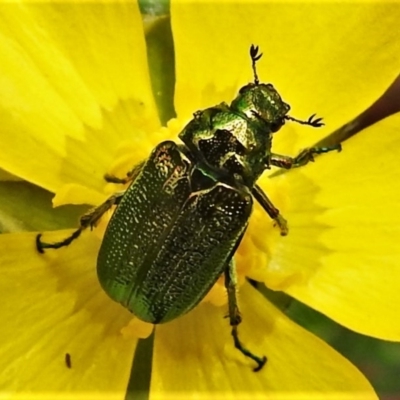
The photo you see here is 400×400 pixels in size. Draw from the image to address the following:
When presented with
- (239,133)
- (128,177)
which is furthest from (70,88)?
(239,133)

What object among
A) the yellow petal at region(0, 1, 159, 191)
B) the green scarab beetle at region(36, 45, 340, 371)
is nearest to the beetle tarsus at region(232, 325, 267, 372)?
the green scarab beetle at region(36, 45, 340, 371)

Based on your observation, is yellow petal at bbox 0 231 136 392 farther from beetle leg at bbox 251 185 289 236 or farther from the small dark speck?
beetle leg at bbox 251 185 289 236

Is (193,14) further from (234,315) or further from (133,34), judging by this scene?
(234,315)

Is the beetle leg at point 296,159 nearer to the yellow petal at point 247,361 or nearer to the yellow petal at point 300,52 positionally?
the yellow petal at point 300,52

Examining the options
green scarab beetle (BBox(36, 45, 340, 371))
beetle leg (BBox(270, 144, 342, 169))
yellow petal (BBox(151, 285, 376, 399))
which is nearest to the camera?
green scarab beetle (BBox(36, 45, 340, 371))

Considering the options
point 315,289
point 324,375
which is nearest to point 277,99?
point 315,289
